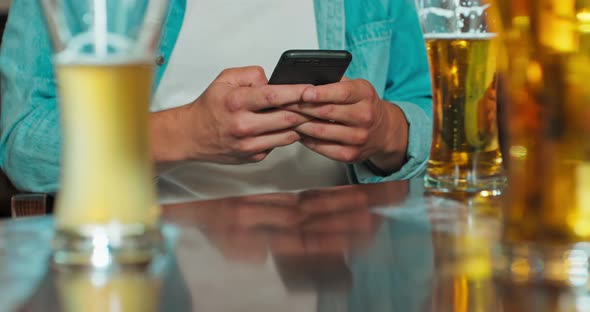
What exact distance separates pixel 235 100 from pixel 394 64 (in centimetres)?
38

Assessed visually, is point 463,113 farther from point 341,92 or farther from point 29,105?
point 29,105

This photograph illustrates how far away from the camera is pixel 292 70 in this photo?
31.4 inches

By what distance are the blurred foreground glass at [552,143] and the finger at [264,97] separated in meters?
0.45

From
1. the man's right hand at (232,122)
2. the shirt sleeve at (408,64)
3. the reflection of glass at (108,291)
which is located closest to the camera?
the reflection of glass at (108,291)

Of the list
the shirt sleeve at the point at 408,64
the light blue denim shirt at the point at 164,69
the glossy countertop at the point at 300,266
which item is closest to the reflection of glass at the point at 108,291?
the glossy countertop at the point at 300,266

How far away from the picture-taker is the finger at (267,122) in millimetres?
885

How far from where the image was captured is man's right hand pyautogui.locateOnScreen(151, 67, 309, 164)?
88 cm

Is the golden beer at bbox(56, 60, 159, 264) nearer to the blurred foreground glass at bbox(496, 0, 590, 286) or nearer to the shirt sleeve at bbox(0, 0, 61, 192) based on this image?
the blurred foreground glass at bbox(496, 0, 590, 286)

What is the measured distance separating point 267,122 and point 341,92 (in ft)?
0.26

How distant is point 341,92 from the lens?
883 millimetres

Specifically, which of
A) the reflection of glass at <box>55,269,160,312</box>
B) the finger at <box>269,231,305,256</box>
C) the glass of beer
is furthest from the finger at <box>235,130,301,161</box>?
the reflection of glass at <box>55,269,160,312</box>

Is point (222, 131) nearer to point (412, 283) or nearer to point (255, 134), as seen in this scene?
point (255, 134)

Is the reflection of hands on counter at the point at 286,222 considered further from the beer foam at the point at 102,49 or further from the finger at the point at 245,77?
the finger at the point at 245,77

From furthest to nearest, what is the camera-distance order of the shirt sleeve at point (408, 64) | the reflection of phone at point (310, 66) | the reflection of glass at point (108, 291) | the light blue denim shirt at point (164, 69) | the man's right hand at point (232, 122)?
the shirt sleeve at point (408, 64)
the light blue denim shirt at point (164, 69)
the man's right hand at point (232, 122)
the reflection of phone at point (310, 66)
the reflection of glass at point (108, 291)
